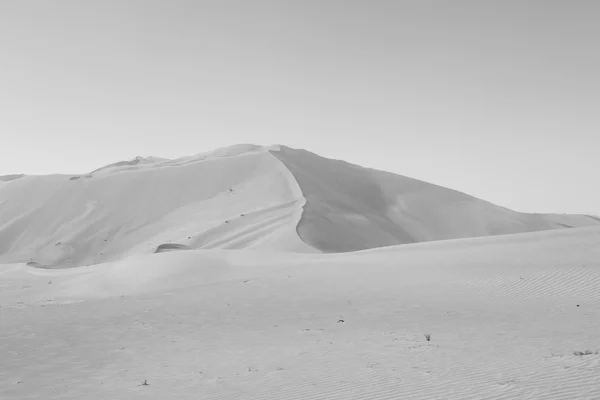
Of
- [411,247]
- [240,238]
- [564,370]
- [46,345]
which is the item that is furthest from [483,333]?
[240,238]

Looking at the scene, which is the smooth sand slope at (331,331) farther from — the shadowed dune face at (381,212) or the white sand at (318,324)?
the shadowed dune face at (381,212)

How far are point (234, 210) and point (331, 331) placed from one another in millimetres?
37291

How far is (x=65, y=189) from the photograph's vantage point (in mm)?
58250

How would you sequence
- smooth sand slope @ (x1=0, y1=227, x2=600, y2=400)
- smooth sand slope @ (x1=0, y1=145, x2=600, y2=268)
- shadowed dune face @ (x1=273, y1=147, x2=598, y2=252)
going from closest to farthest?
smooth sand slope @ (x1=0, y1=227, x2=600, y2=400), smooth sand slope @ (x1=0, y1=145, x2=600, y2=268), shadowed dune face @ (x1=273, y1=147, x2=598, y2=252)

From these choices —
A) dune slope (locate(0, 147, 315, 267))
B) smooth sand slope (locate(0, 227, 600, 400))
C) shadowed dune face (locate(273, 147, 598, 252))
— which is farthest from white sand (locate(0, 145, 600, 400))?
shadowed dune face (locate(273, 147, 598, 252))

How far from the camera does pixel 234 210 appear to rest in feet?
159

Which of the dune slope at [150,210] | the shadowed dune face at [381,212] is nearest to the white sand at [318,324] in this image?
the dune slope at [150,210]

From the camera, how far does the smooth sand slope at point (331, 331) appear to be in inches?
304

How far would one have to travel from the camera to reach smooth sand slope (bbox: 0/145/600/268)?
42684 mm

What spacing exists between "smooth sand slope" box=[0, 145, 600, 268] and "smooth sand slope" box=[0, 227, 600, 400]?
60.2ft

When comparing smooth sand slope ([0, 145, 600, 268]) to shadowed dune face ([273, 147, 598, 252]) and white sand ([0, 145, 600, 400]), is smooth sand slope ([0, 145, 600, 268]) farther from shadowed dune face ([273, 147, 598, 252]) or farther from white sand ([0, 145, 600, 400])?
white sand ([0, 145, 600, 400])

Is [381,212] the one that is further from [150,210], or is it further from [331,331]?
[331,331]

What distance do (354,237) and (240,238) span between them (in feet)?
31.4

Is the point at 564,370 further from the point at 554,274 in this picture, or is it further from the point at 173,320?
the point at 554,274
